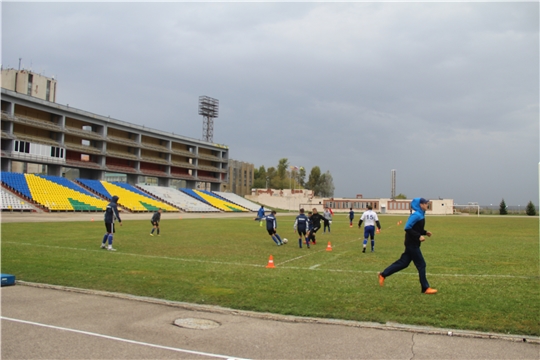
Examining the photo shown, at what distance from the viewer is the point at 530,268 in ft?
41.0

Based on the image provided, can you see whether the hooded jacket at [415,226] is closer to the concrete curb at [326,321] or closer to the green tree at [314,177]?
the concrete curb at [326,321]

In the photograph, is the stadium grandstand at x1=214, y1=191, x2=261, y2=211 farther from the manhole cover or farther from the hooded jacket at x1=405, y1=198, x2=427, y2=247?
the manhole cover

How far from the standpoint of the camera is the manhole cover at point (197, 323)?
6867mm

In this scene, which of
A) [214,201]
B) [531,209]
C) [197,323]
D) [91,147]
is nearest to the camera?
[197,323]

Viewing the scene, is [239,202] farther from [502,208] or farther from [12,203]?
[502,208]

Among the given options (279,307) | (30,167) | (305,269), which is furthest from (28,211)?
(279,307)

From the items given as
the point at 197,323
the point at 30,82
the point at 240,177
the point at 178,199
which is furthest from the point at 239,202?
the point at 197,323

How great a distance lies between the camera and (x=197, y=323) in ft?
23.2

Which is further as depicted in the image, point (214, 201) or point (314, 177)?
point (314, 177)

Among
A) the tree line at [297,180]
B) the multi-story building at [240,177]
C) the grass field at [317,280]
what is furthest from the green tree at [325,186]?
the grass field at [317,280]

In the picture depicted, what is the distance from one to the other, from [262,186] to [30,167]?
315 feet

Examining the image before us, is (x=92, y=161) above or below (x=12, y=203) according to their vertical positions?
above

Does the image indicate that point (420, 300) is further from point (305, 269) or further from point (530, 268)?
point (530, 268)

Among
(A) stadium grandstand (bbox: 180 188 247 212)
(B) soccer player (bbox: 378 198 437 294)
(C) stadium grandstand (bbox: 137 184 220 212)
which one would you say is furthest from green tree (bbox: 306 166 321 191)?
(B) soccer player (bbox: 378 198 437 294)
